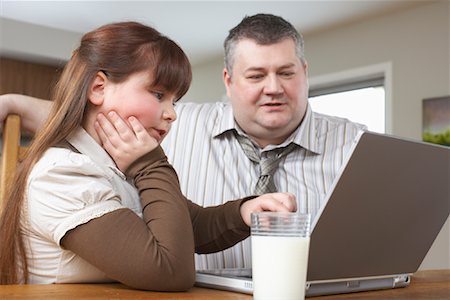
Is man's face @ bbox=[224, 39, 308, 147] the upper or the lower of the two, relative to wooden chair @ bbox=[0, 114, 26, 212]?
upper

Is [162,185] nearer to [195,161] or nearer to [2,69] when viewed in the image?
[195,161]

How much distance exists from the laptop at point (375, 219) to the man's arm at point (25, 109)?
645 mm

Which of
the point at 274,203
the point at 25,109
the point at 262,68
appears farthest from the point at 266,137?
the point at 274,203

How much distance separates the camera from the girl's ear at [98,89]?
1104mm

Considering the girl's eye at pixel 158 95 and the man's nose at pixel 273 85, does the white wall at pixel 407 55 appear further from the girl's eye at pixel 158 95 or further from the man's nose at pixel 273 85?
the girl's eye at pixel 158 95

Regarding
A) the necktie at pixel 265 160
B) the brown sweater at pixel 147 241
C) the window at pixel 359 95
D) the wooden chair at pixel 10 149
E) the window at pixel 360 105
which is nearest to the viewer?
the brown sweater at pixel 147 241

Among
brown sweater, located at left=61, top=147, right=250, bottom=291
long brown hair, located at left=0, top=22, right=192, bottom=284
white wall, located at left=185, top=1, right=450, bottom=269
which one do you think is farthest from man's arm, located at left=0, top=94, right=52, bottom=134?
white wall, located at left=185, top=1, right=450, bottom=269

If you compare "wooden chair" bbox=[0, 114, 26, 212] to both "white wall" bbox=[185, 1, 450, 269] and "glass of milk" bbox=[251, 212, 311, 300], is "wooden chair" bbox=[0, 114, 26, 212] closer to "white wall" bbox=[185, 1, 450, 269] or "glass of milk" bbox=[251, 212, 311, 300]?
"glass of milk" bbox=[251, 212, 311, 300]

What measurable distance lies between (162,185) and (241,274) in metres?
0.23

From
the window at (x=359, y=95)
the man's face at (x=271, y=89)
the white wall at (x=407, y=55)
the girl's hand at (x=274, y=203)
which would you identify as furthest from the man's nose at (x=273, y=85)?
the window at (x=359, y=95)

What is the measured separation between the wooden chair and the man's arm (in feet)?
0.07

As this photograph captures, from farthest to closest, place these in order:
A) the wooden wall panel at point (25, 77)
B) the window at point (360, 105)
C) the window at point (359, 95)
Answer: the wooden wall panel at point (25, 77) < the window at point (360, 105) < the window at point (359, 95)

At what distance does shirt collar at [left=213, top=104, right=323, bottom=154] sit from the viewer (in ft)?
6.35

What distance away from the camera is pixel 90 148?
1.07 meters
